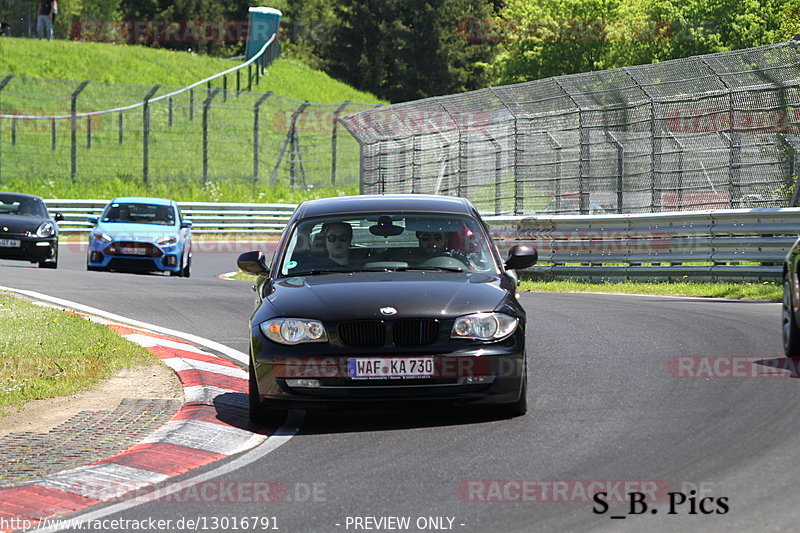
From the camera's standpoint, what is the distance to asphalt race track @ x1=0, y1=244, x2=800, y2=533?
562cm

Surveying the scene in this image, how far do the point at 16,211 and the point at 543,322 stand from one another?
14959 mm

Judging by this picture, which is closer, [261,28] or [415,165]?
[415,165]

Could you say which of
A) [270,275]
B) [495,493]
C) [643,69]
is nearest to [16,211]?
[643,69]

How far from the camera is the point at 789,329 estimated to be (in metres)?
10.3

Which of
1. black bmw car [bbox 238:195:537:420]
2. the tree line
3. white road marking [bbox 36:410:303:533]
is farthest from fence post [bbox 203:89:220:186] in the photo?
the tree line

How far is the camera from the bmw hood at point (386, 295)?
787cm

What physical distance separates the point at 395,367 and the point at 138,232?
16.8 meters

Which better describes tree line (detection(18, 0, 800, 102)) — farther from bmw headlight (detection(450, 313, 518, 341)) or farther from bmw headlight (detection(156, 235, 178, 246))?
bmw headlight (detection(450, 313, 518, 341))

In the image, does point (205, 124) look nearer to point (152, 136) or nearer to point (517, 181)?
point (152, 136)

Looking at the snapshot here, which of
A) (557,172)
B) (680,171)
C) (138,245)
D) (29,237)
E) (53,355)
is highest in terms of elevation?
(557,172)

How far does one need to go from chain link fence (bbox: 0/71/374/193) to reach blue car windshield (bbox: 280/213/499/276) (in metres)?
31.9

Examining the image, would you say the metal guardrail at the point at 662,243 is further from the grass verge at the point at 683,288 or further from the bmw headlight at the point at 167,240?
the bmw headlight at the point at 167,240

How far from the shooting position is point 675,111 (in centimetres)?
2183

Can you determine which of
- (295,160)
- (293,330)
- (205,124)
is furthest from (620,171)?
(295,160)
